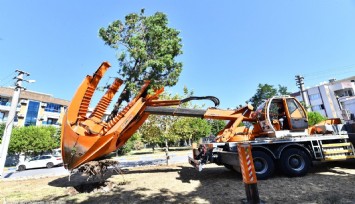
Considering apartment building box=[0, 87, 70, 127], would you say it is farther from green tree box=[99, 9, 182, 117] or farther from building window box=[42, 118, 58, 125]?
green tree box=[99, 9, 182, 117]

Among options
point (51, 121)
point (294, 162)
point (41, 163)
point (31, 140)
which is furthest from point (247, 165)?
point (51, 121)

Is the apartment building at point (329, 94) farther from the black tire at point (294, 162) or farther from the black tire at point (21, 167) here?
the black tire at point (21, 167)

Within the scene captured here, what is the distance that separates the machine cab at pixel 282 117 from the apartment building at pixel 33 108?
48.8m

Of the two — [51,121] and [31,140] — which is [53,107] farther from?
[31,140]

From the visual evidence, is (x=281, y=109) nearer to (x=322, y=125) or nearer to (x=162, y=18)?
(x=322, y=125)

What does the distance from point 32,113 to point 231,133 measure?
50.1 metres

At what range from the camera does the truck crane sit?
7.89 metres

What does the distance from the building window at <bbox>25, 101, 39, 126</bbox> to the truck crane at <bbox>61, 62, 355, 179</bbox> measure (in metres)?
46.8

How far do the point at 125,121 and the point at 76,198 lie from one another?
9.95ft

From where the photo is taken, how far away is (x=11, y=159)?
114 ft

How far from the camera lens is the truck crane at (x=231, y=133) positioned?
789cm

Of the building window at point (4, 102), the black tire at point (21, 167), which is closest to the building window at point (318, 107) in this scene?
the black tire at point (21, 167)

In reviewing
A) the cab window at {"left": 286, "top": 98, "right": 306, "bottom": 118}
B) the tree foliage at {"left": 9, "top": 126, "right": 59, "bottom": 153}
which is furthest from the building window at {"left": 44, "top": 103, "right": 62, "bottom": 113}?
the cab window at {"left": 286, "top": 98, "right": 306, "bottom": 118}

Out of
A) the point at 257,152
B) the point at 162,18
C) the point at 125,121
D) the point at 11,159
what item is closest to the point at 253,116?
the point at 257,152
